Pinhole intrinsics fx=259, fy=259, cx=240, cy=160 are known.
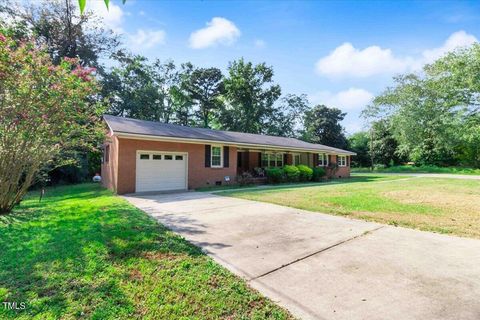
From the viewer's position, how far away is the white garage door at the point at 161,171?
39.8 feet

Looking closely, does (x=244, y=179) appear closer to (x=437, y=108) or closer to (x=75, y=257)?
(x=75, y=257)

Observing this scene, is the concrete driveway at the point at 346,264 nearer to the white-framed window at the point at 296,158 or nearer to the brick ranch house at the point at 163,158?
the brick ranch house at the point at 163,158

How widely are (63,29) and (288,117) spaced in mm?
28402

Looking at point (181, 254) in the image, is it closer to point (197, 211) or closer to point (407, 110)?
point (197, 211)

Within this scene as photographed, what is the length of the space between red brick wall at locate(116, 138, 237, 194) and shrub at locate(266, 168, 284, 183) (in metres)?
2.52

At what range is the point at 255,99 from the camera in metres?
35.1

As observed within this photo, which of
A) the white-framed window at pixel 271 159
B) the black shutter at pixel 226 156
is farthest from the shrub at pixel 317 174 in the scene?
the black shutter at pixel 226 156

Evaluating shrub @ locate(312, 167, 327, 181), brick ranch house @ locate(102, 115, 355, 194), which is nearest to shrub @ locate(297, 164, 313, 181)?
shrub @ locate(312, 167, 327, 181)

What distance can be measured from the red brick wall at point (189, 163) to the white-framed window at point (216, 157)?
11.6 inches

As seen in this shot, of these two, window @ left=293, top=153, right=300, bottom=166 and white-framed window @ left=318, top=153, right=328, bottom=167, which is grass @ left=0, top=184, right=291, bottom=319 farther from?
white-framed window @ left=318, top=153, right=328, bottom=167

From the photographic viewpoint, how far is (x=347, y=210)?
743cm

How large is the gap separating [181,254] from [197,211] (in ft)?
11.4

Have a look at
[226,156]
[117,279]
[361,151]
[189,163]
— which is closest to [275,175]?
[226,156]

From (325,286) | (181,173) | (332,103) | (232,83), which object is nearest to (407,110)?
(332,103)
